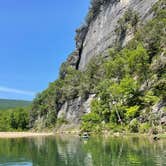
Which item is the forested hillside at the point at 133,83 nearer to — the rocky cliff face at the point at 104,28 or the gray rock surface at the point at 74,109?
the gray rock surface at the point at 74,109

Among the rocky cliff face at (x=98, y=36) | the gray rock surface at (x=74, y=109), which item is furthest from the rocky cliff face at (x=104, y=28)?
the gray rock surface at (x=74, y=109)

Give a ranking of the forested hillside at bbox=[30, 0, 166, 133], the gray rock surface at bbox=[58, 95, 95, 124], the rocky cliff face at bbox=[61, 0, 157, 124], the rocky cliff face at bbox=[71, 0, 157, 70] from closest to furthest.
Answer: the forested hillside at bbox=[30, 0, 166, 133], the rocky cliff face at bbox=[71, 0, 157, 70], the rocky cliff face at bbox=[61, 0, 157, 124], the gray rock surface at bbox=[58, 95, 95, 124]

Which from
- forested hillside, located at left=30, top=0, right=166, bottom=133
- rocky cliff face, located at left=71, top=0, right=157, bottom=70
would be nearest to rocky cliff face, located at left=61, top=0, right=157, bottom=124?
rocky cliff face, located at left=71, top=0, right=157, bottom=70

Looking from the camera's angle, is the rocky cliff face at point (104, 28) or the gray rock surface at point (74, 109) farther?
the gray rock surface at point (74, 109)

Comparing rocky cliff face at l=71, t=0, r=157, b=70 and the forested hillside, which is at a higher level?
rocky cliff face at l=71, t=0, r=157, b=70

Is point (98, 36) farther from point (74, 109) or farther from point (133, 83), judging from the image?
point (133, 83)

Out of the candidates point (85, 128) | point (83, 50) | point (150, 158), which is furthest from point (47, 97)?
point (150, 158)

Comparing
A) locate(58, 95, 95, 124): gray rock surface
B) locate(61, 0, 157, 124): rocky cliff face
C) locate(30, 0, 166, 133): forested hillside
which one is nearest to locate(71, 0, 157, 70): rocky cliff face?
locate(61, 0, 157, 124): rocky cliff face

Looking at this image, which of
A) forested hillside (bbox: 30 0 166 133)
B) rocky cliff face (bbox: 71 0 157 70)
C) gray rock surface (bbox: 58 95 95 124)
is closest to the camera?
forested hillside (bbox: 30 0 166 133)

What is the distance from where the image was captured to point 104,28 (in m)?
133

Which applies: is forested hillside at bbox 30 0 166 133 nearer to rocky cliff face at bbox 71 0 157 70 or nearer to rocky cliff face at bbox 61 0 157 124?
rocky cliff face at bbox 61 0 157 124

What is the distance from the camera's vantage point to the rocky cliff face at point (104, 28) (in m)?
109

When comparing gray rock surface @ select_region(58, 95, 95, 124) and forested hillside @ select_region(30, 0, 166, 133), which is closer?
forested hillside @ select_region(30, 0, 166, 133)

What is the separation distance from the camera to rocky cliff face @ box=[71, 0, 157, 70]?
358ft
